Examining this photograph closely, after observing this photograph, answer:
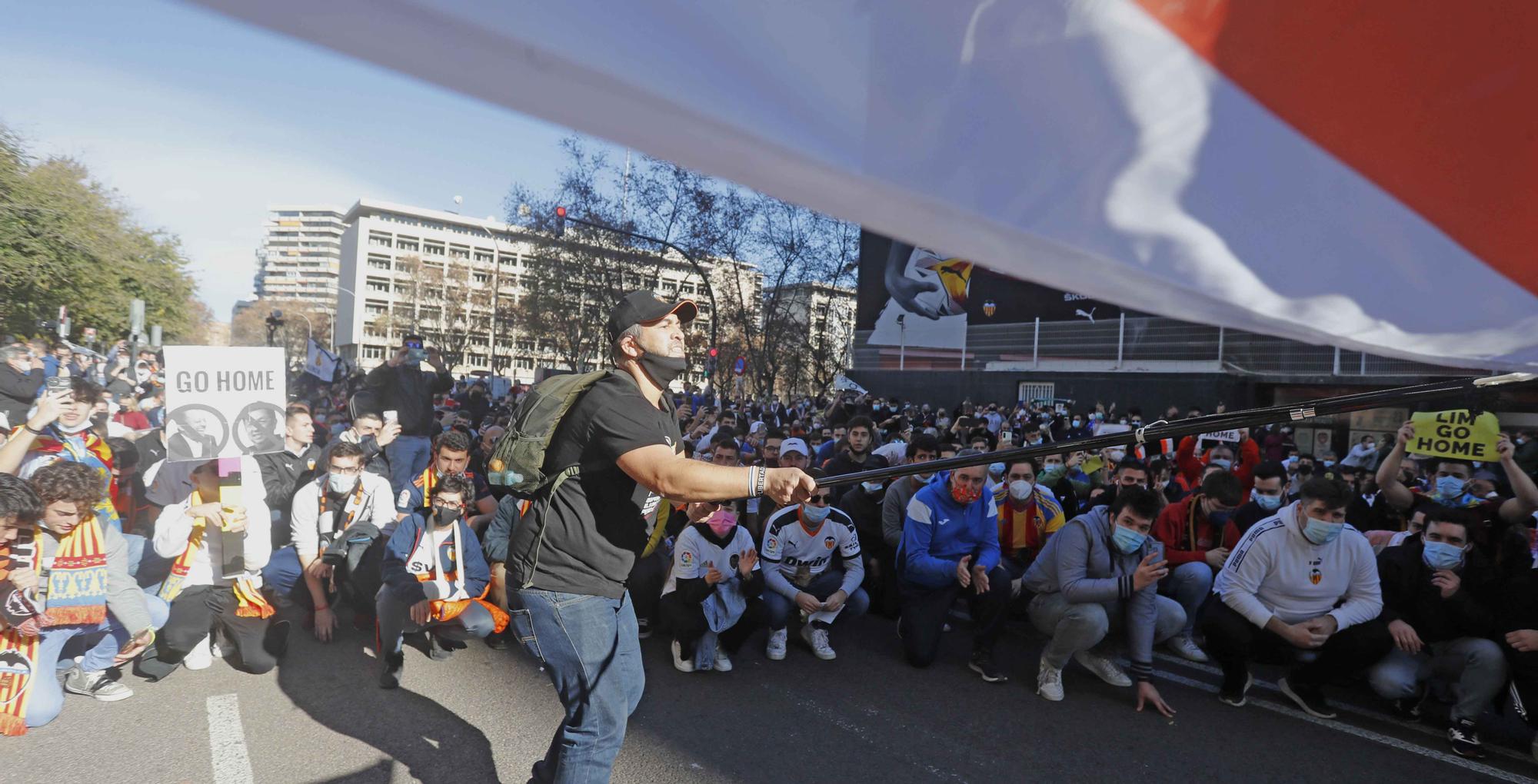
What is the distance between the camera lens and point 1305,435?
21750 mm

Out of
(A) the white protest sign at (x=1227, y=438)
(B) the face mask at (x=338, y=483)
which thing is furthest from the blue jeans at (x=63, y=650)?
(A) the white protest sign at (x=1227, y=438)

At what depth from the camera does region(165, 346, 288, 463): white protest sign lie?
18.1 feet

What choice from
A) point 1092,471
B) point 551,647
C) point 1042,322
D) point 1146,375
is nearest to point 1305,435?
point 1146,375

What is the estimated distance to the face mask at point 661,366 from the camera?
2.68 metres

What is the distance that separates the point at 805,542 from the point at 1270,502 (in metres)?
3.48

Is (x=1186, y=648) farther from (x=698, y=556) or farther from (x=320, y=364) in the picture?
(x=320, y=364)

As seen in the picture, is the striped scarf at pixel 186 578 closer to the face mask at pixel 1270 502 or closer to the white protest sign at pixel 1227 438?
the face mask at pixel 1270 502

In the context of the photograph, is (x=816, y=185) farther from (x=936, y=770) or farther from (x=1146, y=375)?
(x=1146, y=375)

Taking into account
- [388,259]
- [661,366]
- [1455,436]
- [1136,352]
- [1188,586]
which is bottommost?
[1188,586]

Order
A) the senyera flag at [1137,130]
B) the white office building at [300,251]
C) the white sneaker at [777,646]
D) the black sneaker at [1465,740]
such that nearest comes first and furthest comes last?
the senyera flag at [1137,130], the black sneaker at [1465,740], the white sneaker at [777,646], the white office building at [300,251]

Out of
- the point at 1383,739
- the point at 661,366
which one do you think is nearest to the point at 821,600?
the point at 1383,739

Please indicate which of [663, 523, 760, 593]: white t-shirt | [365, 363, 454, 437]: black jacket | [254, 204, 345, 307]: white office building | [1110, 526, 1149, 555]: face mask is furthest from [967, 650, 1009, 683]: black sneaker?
[254, 204, 345, 307]: white office building

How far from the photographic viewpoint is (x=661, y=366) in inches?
106

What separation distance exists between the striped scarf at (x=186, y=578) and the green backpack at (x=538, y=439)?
11.6ft
